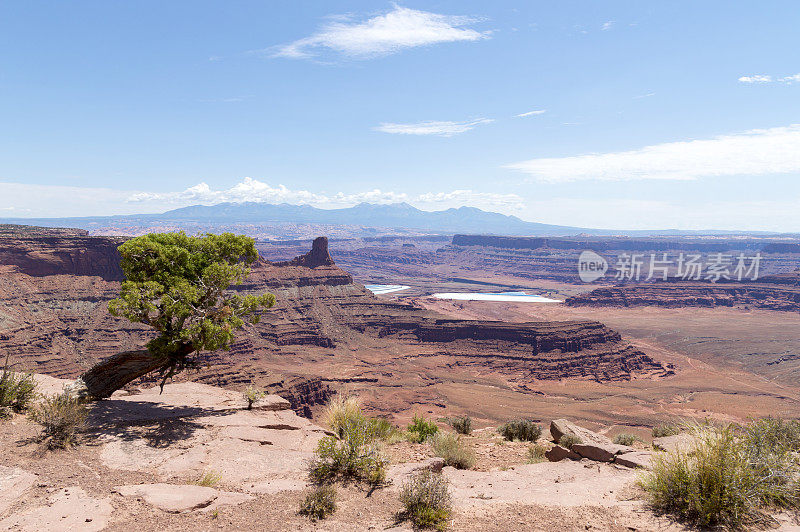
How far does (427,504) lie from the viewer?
790 centimetres

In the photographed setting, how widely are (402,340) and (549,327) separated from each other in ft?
106

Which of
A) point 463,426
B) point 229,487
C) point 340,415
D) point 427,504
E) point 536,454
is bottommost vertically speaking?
point 463,426

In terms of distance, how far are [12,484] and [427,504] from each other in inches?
323

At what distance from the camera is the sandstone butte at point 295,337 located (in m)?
61.8

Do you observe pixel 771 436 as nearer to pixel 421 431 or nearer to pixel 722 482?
pixel 722 482

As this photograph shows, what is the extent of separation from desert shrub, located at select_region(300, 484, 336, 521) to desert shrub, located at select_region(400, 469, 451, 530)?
139 cm

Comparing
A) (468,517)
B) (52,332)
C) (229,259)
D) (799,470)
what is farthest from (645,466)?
(52,332)

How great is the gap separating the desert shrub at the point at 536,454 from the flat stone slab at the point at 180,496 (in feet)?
27.1

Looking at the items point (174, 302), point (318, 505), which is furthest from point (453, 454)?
point (174, 302)

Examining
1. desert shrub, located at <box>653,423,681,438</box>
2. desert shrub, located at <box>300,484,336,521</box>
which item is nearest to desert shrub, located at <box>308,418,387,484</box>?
desert shrub, located at <box>300,484,336,521</box>

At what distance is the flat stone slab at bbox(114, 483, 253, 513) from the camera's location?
811 cm

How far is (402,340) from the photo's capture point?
96812 millimetres

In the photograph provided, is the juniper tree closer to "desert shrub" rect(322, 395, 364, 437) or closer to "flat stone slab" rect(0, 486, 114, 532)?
"desert shrub" rect(322, 395, 364, 437)

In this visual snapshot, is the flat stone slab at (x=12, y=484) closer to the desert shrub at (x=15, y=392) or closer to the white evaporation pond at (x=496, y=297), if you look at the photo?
the desert shrub at (x=15, y=392)
